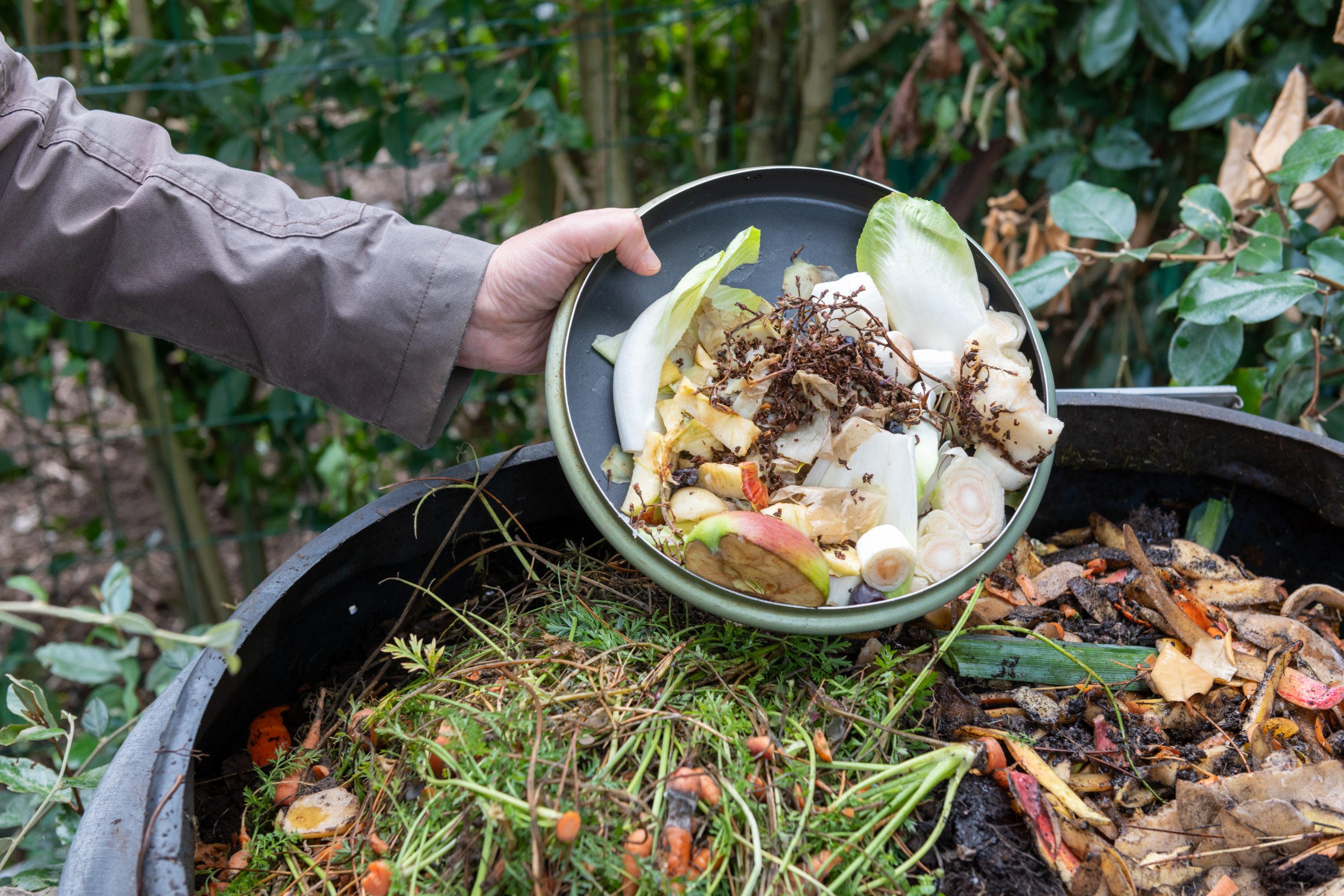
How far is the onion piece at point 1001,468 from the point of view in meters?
1.17

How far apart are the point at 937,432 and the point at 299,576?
0.80m

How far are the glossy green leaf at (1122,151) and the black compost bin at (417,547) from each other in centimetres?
103

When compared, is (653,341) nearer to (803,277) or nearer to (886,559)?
(803,277)

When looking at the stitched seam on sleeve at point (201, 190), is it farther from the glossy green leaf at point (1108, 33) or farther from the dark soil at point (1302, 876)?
the glossy green leaf at point (1108, 33)

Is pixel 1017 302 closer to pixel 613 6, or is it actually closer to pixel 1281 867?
pixel 1281 867

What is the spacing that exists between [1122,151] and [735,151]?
4.24 ft

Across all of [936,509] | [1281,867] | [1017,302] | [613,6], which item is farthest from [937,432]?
[613,6]

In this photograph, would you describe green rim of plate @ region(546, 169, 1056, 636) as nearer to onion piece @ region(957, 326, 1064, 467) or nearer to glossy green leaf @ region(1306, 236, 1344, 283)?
onion piece @ region(957, 326, 1064, 467)

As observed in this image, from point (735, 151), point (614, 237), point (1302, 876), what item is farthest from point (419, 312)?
point (735, 151)

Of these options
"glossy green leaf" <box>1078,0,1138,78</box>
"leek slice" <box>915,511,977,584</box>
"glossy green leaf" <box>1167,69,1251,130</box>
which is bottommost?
"leek slice" <box>915,511,977,584</box>

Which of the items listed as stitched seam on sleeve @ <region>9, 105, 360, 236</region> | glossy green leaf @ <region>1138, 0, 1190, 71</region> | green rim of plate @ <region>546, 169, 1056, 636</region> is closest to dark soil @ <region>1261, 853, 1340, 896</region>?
green rim of plate @ <region>546, 169, 1056, 636</region>

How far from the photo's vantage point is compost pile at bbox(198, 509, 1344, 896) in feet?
2.88

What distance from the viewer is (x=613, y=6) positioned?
8.84 ft

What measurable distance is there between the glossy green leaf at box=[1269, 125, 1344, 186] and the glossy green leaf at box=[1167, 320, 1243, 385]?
232mm
